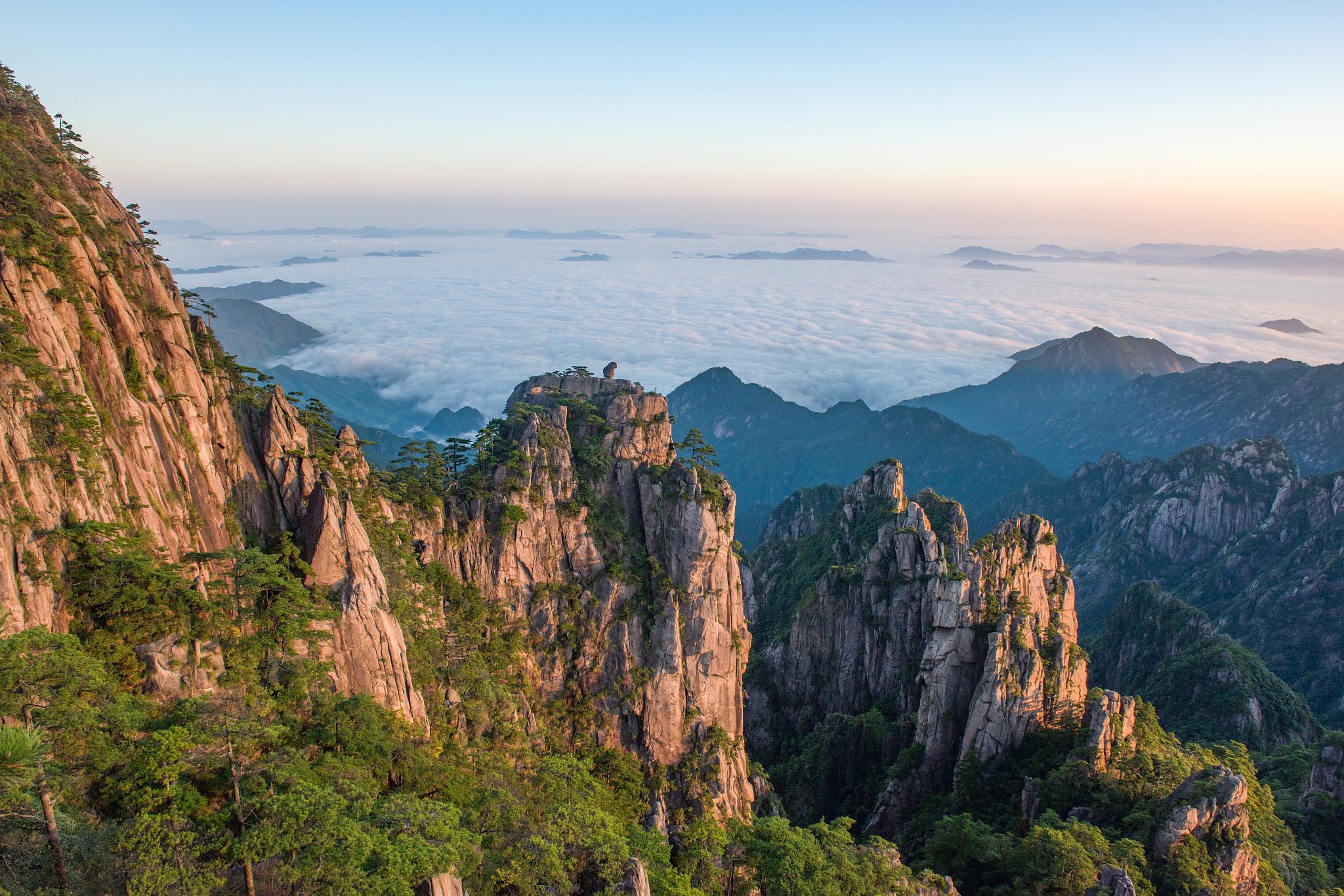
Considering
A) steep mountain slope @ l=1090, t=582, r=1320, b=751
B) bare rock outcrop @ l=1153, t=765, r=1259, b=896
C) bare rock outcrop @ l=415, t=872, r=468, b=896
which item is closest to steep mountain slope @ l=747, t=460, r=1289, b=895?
bare rock outcrop @ l=1153, t=765, r=1259, b=896

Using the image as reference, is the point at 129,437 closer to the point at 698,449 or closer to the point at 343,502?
the point at 343,502

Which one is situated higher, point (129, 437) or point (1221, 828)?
point (129, 437)

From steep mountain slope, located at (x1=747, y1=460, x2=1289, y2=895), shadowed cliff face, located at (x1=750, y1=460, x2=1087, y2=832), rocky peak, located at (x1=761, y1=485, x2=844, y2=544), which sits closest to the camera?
steep mountain slope, located at (x1=747, y1=460, x2=1289, y2=895)

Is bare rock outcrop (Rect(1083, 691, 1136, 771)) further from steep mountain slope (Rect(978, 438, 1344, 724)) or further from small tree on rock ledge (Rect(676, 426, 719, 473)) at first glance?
steep mountain slope (Rect(978, 438, 1344, 724))

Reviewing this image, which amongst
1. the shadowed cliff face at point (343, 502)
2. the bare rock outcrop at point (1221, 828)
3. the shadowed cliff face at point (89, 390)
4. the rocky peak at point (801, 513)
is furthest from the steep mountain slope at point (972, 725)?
the shadowed cliff face at point (89, 390)

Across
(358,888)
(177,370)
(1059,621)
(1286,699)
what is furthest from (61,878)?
(1286,699)

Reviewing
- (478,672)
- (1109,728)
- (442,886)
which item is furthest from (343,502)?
(1109,728)
